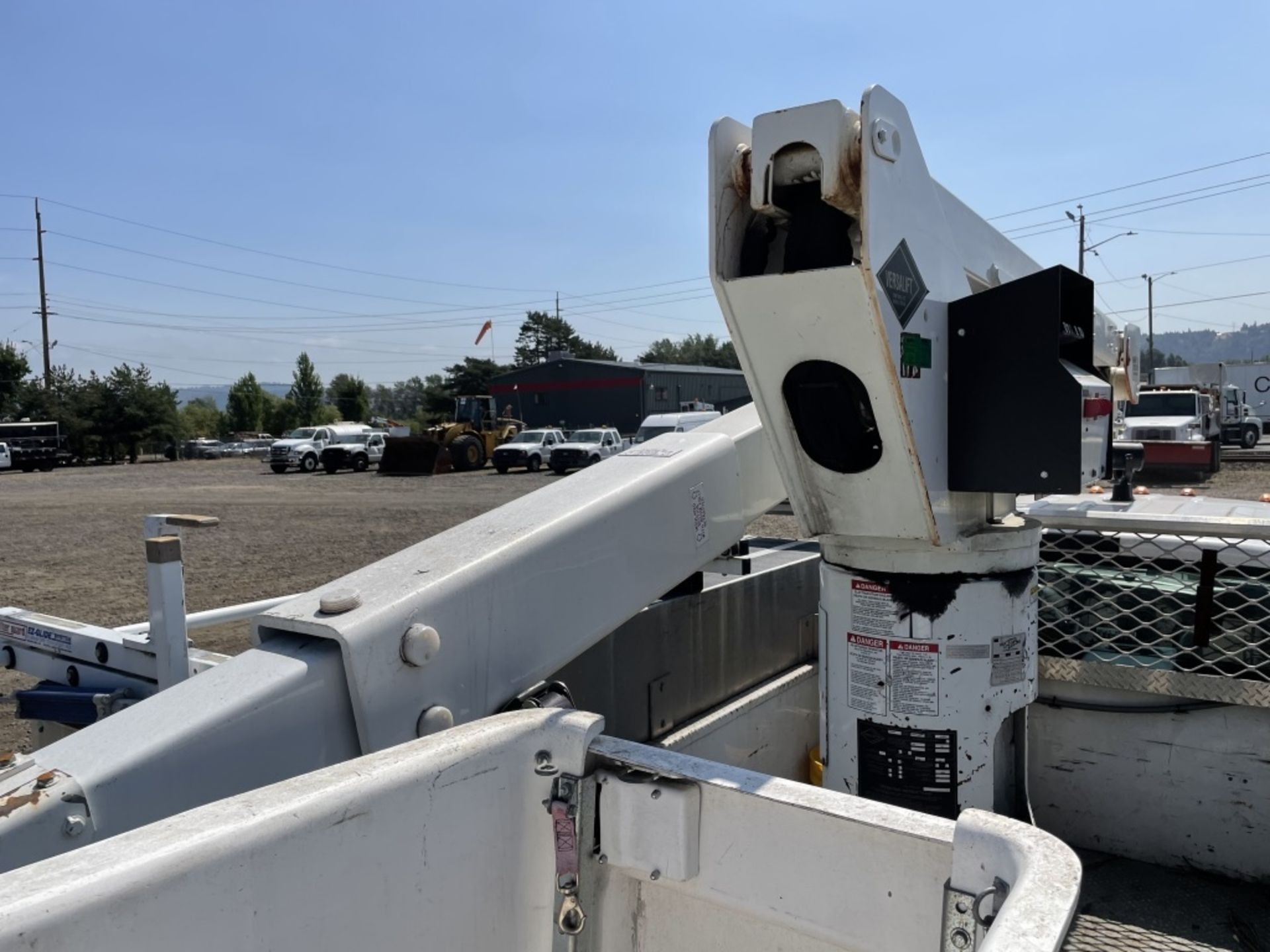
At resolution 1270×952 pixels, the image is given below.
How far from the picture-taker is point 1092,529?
3.19m

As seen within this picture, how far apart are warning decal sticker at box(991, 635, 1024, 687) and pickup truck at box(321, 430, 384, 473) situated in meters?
28.1

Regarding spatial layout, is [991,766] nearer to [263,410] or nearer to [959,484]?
[959,484]

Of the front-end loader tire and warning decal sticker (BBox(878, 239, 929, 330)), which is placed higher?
warning decal sticker (BBox(878, 239, 929, 330))

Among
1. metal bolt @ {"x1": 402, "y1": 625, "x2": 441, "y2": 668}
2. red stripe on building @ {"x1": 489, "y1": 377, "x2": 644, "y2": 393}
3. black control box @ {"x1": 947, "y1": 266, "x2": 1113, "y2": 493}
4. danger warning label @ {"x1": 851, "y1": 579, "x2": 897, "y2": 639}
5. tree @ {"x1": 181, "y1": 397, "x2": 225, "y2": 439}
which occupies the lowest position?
danger warning label @ {"x1": 851, "y1": 579, "x2": 897, "y2": 639}

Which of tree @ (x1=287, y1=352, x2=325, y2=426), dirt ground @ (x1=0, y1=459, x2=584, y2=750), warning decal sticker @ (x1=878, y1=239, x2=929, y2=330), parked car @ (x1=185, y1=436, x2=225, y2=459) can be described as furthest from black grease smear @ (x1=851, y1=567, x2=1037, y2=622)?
tree @ (x1=287, y1=352, x2=325, y2=426)

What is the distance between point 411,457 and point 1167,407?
19746 mm

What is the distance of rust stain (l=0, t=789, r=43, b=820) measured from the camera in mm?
1448

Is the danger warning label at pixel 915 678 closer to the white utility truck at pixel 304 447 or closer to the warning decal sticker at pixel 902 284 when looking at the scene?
the warning decal sticker at pixel 902 284

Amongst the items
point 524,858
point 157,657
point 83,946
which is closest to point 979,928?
point 524,858

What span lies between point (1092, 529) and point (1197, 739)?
0.75m

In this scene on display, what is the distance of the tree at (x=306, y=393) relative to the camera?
6819 cm

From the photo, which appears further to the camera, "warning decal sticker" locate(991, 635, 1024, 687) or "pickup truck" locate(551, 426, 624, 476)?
"pickup truck" locate(551, 426, 624, 476)

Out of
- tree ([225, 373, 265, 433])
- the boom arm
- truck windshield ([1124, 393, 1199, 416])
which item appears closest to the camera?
the boom arm

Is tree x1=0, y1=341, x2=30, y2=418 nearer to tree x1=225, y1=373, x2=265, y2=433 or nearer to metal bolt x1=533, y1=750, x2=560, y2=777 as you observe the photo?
tree x1=225, y1=373, x2=265, y2=433
